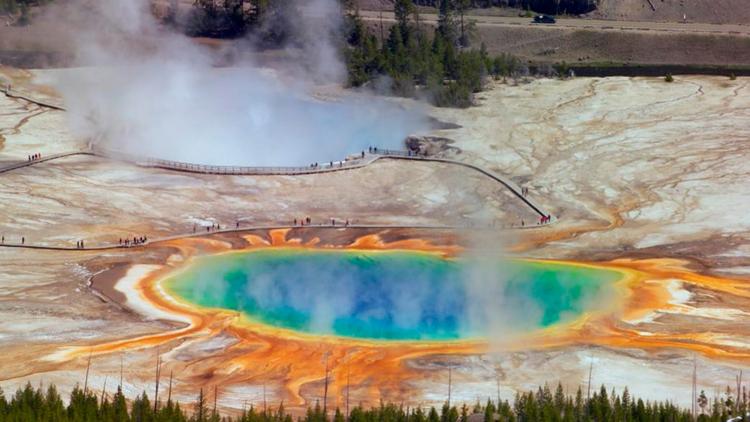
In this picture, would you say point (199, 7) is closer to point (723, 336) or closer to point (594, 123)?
point (594, 123)

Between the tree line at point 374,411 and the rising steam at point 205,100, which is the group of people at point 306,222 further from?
the tree line at point 374,411

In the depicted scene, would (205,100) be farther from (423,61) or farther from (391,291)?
(391,291)

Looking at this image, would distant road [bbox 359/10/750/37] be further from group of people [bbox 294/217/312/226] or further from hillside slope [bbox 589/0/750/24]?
group of people [bbox 294/217/312/226]

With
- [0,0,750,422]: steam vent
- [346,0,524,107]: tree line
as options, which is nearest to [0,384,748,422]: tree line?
[0,0,750,422]: steam vent

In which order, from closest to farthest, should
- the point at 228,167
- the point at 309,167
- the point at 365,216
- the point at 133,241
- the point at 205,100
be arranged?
the point at 133,241 → the point at 365,216 → the point at 228,167 → the point at 309,167 → the point at 205,100

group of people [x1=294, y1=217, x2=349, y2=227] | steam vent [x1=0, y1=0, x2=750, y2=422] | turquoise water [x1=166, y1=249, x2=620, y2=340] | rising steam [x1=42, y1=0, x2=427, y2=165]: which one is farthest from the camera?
rising steam [x1=42, y1=0, x2=427, y2=165]

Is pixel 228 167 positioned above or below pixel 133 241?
above

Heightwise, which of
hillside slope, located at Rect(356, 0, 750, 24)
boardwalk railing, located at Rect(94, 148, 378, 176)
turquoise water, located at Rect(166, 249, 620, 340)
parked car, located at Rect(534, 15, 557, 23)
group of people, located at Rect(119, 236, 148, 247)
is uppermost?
hillside slope, located at Rect(356, 0, 750, 24)

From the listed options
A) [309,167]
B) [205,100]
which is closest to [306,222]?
[309,167]

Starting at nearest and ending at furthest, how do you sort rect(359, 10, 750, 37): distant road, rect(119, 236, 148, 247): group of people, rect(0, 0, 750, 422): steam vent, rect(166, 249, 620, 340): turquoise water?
1. rect(0, 0, 750, 422): steam vent
2. rect(166, 249, 620, 340): turquoise water
3. rect(119, 236, 148, 247): group of people
4. rect(359, 10, 750, 37): distant road
